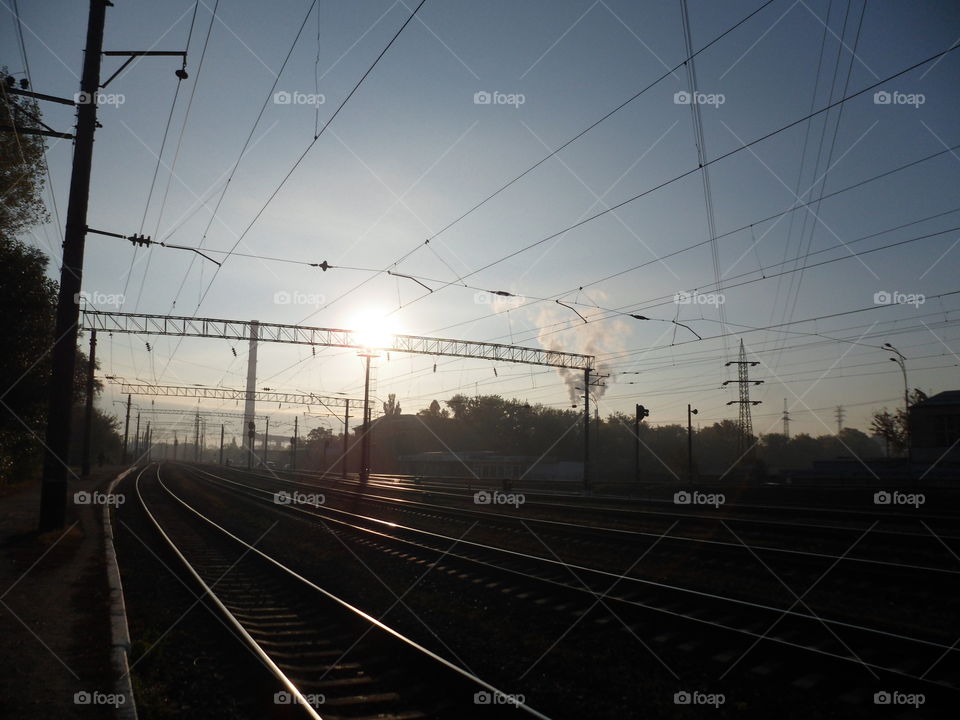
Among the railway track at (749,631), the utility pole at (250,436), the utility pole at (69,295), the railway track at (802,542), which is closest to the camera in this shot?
the railway track at (749,631)

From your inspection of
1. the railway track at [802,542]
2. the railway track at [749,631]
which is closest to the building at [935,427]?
the railway track at [802,542]

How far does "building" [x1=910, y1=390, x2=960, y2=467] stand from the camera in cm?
4631

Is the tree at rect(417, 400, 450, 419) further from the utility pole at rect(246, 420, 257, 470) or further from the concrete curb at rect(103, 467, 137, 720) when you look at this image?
the concrete curb at rect(103, 467, 137, 720)

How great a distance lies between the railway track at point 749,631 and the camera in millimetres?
6527

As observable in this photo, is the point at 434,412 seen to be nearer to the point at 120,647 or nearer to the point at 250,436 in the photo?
the point at 250,436

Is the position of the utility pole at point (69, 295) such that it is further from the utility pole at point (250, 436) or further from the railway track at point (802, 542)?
the utility pole at point (250, 436)

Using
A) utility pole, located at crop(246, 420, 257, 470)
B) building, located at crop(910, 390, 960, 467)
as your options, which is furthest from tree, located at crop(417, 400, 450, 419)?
building, located at crop(910, 390, 960, 467)

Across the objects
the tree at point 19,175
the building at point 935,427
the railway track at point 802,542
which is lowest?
the railway track at point 802,542

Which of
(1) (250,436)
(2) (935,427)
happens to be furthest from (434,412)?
(2) (935,427)

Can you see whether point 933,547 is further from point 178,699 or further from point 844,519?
point 178,699

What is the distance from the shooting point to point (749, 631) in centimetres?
814

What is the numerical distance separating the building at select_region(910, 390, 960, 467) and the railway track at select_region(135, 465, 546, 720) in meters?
48.0

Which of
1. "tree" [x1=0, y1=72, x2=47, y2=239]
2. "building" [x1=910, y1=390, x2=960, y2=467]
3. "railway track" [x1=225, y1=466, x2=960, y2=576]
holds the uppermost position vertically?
"tree" [x1=0, y1=72, x2=47, y2=239]

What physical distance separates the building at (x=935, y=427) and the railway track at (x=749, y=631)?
4429cm
